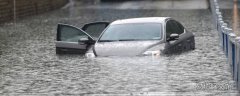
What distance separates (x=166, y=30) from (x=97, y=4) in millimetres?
38270

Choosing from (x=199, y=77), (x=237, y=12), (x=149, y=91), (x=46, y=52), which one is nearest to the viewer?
(x=149, y=91)

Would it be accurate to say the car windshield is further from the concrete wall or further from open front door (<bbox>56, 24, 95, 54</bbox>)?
the concrete wall

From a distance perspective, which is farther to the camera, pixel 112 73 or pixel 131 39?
pixel 131 39

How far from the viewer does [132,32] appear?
18016mm

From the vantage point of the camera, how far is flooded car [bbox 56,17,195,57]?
666 inches

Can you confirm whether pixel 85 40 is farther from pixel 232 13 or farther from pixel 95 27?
pixel 232 13

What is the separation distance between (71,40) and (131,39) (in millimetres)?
2666

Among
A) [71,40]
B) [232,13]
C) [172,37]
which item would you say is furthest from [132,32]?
[232,13]

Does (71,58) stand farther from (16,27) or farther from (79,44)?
(16,27)

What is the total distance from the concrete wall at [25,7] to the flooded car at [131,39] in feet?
61.5

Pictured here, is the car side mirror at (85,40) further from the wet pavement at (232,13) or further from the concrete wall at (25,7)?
the concrete wall at (25,7)

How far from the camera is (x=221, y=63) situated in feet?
55.8

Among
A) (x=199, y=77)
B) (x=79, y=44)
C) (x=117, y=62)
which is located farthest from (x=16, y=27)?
(x=199, y=77)

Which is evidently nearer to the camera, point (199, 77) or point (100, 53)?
point (199, 77)
